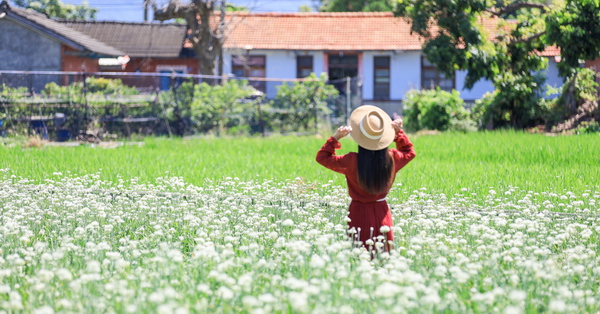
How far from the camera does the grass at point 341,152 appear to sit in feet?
33.4

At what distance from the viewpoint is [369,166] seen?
587 centimetres

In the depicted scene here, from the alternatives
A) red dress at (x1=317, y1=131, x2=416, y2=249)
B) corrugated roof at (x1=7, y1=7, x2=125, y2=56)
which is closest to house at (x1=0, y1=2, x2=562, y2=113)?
corrugated roof at (x1=7, y1=7, x2=125, y2=56)

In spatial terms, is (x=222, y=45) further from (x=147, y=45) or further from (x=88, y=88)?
(x=88, y=88)

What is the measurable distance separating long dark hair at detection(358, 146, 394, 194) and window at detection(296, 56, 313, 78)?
95.7 feet

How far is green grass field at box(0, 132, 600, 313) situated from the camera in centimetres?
410

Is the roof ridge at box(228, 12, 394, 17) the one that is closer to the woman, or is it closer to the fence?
the fence

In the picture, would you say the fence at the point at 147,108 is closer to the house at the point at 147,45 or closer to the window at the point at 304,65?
the window at the point at 304,65

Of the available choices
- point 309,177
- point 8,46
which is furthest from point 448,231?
point 8,46

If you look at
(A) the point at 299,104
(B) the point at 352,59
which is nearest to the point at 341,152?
(A) the point at 299,104

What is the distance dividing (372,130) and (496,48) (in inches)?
655

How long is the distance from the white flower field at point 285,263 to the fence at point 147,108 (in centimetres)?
974

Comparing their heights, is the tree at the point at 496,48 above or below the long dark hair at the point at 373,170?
above

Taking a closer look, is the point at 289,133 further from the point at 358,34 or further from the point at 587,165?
the point at 358,34

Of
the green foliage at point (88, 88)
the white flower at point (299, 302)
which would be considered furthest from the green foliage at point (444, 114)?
the white flower at point (299, 302)
